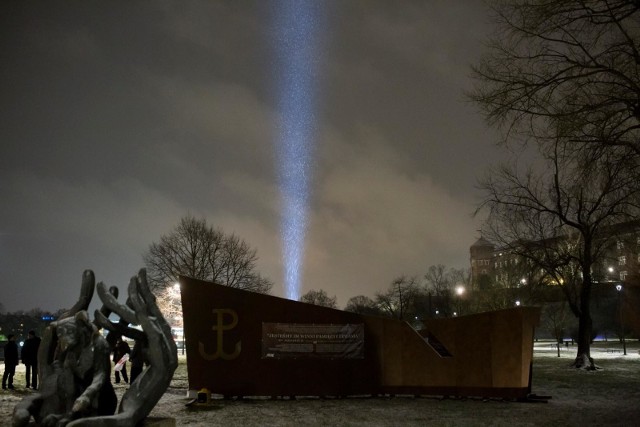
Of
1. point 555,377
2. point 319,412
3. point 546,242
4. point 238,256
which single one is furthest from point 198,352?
point 238,256

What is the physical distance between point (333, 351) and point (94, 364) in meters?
10.0

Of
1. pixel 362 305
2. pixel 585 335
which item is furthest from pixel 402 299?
pixel 585 335

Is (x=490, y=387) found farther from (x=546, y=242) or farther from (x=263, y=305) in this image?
(x=546, y=242)

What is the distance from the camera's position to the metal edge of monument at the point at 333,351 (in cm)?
1639

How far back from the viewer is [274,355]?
1670cm

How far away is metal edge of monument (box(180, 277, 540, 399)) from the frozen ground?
0.51 m

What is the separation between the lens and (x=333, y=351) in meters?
17.0

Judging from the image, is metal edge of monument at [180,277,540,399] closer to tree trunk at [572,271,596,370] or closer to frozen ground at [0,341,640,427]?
frozen ground at [0,341,640,427]

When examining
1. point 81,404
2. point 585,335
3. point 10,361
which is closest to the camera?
point 81,404

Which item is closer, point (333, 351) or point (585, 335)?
point (333, 351)

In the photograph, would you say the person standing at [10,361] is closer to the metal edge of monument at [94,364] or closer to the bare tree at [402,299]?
the metal edge of monument at [94,364]

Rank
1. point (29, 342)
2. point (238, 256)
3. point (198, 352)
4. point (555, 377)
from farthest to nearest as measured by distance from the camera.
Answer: point (238, 256), point (555, 377), point (29, 342), point (198, 352)

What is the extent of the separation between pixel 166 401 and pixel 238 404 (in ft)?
6.85

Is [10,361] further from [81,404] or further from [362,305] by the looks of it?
[362,305]
